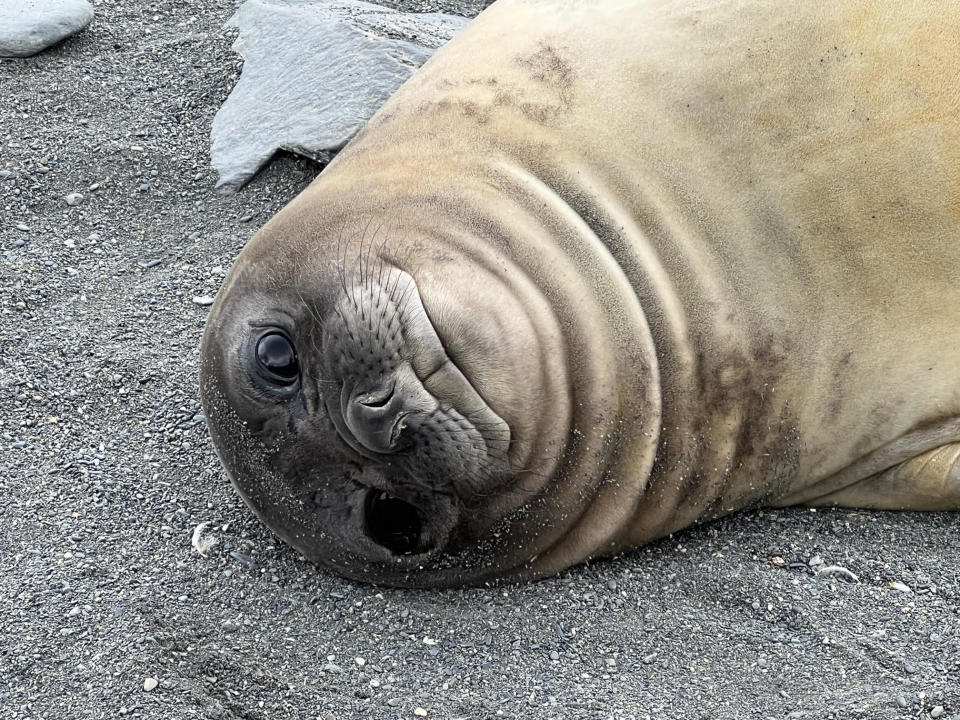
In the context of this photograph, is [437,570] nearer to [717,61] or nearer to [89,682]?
[89,682]

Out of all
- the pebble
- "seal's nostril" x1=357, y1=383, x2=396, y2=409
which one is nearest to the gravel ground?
the pebble

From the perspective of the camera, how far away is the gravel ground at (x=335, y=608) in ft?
9.26

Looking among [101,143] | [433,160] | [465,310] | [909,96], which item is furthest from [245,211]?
[909,96]

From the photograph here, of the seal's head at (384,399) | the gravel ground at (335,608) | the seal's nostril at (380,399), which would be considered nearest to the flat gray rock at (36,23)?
the gravel ground at (335,608)

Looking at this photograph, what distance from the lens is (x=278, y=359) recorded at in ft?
10.1

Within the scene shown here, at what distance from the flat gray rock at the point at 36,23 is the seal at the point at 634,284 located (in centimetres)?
276

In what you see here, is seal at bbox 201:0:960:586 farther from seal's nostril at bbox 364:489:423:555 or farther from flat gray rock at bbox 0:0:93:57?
flat gray rock at bbox 0:0:93:57

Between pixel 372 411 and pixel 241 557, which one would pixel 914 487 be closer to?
pixel 372 411

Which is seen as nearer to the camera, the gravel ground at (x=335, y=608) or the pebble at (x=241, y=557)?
the gravel ground at (x=335, y=608)

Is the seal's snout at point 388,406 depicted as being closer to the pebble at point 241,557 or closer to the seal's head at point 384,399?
the seal's head at point 384,399

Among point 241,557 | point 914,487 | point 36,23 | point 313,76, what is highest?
point 914,487

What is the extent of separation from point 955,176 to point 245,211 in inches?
99.0

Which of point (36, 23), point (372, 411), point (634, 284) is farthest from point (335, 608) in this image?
point (36, 23)

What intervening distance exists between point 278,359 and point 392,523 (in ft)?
1.52
